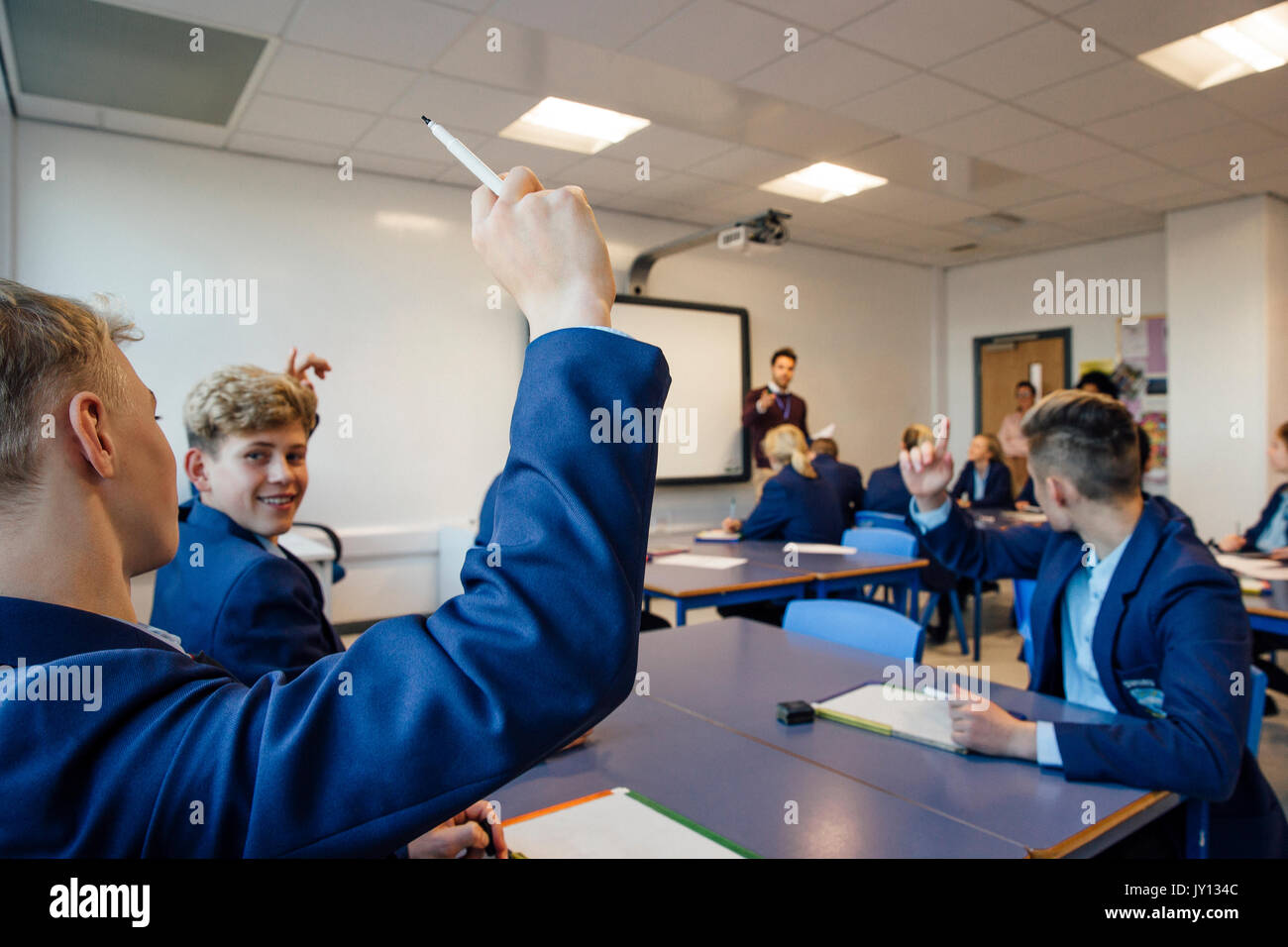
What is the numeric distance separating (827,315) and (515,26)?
518 cm

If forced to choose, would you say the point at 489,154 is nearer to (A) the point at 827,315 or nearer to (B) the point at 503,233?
(A) the point at 827,315

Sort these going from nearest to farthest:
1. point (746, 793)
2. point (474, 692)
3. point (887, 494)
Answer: point (474, 692) < point (746, 793) < point (887, 494)

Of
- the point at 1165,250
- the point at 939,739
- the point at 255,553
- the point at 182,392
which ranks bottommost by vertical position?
the point at 939,739

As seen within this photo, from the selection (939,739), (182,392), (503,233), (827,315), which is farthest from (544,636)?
(827,315)

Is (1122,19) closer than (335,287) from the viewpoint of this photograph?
Yes

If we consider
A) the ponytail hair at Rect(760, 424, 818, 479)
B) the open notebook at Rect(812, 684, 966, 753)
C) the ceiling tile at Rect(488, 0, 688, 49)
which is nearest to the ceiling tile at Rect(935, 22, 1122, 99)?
the ceiling tile at Rect(488, 0, 688, 49)

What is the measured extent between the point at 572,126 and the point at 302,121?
1.53 m

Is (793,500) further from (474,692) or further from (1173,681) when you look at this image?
(474,692)

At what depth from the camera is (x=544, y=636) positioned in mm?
500

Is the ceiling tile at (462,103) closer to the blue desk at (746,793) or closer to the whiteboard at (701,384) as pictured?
the whiteboard at (701,384)

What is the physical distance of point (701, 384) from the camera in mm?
6961

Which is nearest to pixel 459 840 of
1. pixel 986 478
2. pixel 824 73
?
pixel 824 73

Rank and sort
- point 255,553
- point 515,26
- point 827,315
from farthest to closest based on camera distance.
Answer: point 827,315 → point 515,26 → point 255,553

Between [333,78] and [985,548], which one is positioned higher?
[333,78]
